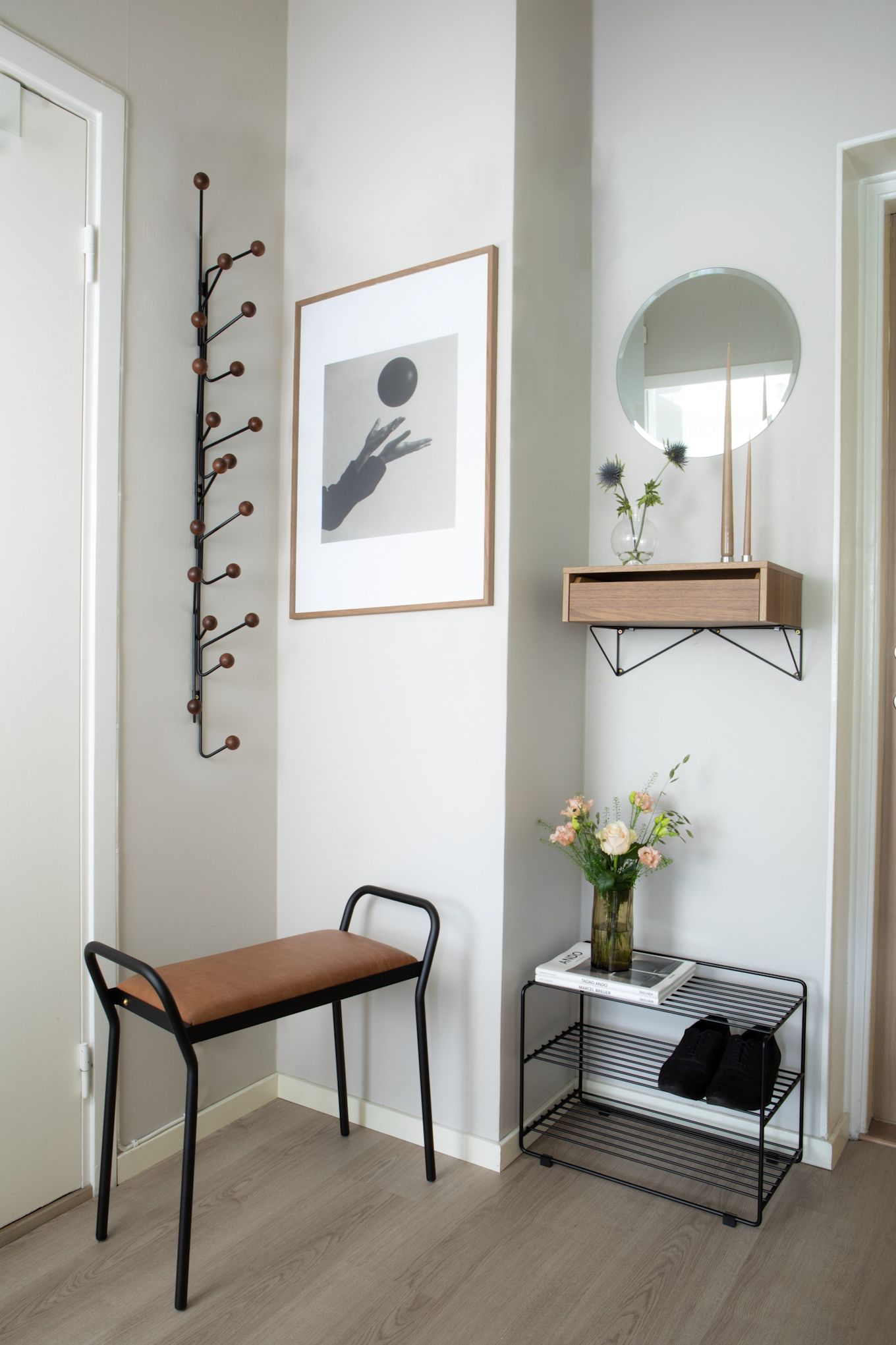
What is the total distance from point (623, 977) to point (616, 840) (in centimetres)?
30

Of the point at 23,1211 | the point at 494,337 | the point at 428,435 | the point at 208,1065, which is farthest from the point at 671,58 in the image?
the point at 23,1211

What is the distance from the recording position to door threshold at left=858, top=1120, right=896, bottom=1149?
219cm

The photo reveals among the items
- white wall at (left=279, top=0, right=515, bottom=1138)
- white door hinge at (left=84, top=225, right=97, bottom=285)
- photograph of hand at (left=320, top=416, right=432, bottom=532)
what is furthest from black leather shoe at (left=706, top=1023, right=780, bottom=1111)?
white door hinge at (left=84, top=225, right=97, bottom=285)

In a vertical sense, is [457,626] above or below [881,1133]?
above

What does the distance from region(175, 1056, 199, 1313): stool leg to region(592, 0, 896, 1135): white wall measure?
3.96 feet

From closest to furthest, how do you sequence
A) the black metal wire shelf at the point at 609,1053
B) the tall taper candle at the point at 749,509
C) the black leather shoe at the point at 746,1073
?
the black leather shoe at the point at 746,1073 < the tall taper candle at the point at 749,509 < the black metal wire shelf at the point at 609,1053

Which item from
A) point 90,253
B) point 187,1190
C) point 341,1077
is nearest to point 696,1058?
point 341,1077

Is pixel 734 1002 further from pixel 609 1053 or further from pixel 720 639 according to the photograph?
pixel 720 639

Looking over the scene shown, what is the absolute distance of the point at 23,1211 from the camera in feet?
6.02

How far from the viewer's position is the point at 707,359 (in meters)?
2.29

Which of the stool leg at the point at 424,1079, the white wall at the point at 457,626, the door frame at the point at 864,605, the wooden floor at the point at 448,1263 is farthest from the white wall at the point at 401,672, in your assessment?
the door frame at the point at 864,605

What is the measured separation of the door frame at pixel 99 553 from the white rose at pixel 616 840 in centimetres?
105

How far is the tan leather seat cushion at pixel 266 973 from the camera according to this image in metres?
1.69

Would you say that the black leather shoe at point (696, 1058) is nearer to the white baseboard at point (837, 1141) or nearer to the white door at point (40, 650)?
the white baseboard at point (837, 1141)
